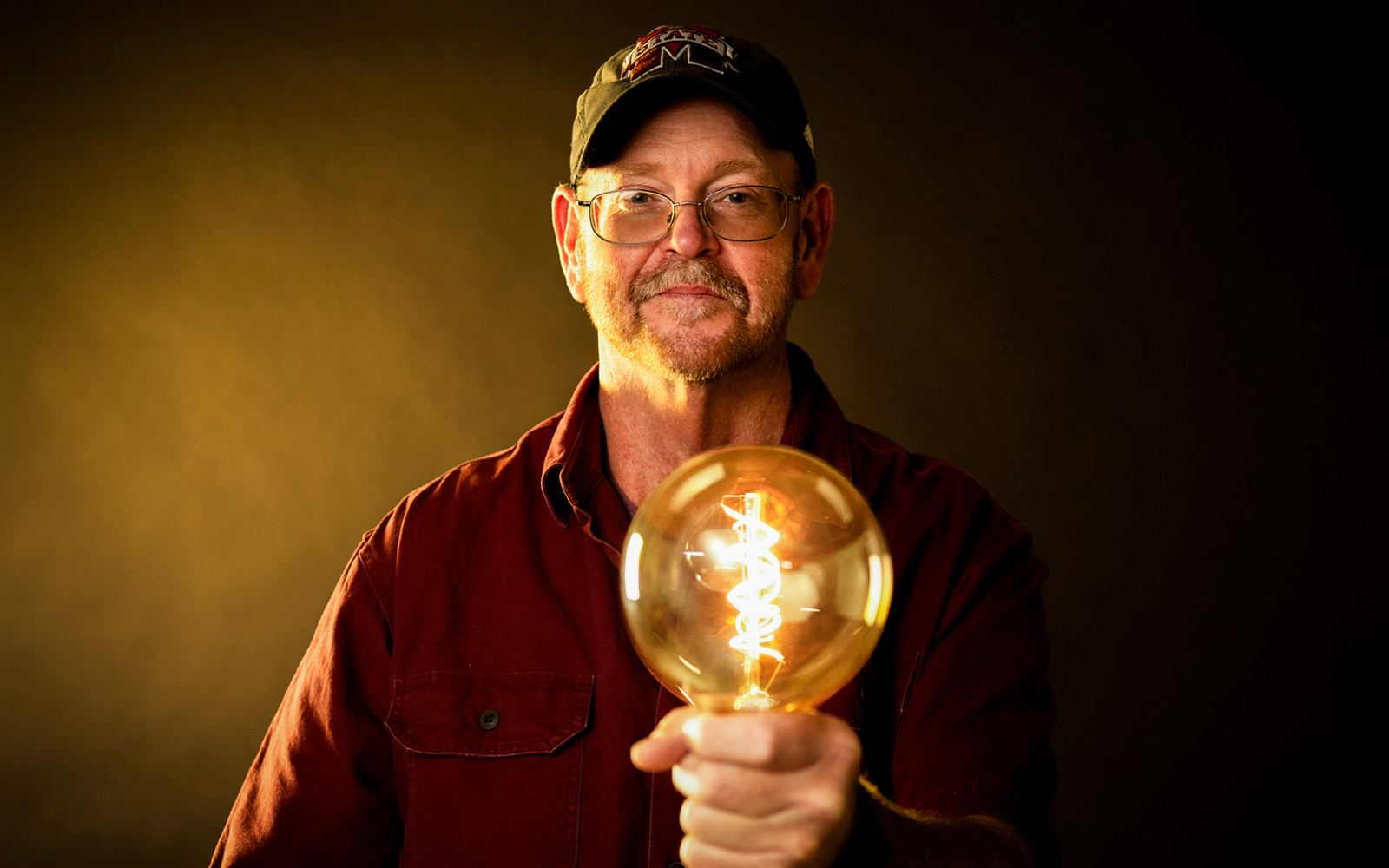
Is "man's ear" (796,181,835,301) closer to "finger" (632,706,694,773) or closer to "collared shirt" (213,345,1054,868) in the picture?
"collared shirt" (213,345,1054,868)

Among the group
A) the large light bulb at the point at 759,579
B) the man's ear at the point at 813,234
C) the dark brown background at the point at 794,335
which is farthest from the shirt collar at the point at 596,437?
the dark brown background at the point at 794,335

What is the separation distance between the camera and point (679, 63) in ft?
5.11

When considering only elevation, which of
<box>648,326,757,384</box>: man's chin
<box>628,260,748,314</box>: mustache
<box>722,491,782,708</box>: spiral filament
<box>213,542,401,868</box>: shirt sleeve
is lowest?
<box>213,542,401,868</box>: shirt sleeve

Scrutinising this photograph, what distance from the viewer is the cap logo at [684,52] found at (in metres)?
1.56

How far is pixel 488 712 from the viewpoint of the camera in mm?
1511

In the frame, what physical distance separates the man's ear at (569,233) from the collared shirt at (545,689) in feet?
0.98

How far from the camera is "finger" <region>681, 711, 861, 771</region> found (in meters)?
0.75

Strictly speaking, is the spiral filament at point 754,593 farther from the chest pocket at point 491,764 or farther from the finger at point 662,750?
the chest pocket at point 491,764

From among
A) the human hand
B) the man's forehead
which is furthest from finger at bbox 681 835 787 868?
the man's forehead

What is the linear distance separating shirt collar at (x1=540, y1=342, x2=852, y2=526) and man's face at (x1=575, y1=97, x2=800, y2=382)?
0.17 m

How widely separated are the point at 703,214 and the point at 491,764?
880 mm

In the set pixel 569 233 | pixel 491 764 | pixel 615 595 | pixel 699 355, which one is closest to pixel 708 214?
pixel 699 355

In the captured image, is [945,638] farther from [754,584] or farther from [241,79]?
[241,79]

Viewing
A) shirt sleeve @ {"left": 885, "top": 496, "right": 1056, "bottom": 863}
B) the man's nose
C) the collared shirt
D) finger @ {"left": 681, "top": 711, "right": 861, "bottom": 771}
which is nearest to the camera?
finger @ {"left": 681, "top": 711, "right": 861, "bottom": 771}
